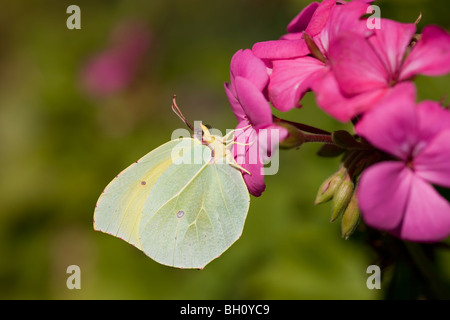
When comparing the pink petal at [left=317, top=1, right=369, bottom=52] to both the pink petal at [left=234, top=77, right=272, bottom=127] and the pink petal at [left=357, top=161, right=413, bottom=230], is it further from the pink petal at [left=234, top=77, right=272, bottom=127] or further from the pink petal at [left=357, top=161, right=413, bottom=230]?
the pink petal at [left=357, top=161, right=413, bottom=230]

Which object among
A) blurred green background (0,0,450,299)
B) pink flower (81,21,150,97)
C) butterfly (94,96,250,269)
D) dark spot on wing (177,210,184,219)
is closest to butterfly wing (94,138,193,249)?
butterfly (94,96,250,269)

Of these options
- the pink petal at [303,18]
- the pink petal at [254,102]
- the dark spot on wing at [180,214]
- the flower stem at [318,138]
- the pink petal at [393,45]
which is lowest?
the dark spot on wing at [180,214]

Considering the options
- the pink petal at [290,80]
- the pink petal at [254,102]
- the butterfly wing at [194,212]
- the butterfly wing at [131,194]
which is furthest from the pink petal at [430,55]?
the butterfly wing at [131,194]

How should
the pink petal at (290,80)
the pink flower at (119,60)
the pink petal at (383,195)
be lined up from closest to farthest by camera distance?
the pink petal at (383,195) → the pink petal at (290,80) → the pink flower at (119,60)

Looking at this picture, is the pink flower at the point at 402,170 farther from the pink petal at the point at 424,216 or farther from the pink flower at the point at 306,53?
the pink flower at the point at 306,53

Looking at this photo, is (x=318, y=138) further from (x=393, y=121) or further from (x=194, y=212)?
(x=194, y=212)

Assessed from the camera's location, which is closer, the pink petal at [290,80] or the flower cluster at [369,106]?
the flower cluster at [369,106]

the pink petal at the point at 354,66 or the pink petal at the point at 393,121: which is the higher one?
the pink petal at the point at 354,66
